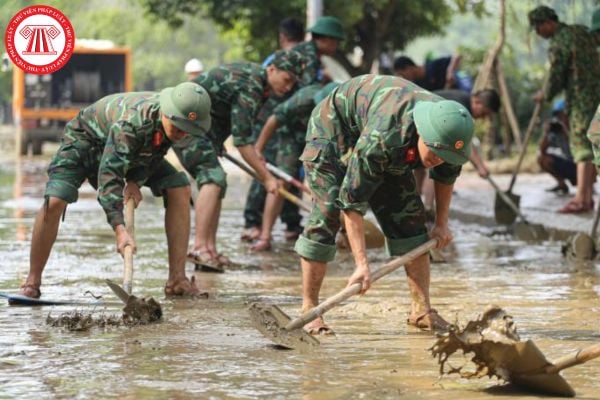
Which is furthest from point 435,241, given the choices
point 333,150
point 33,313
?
point 33,313

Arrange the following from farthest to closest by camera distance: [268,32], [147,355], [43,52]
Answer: [268,32] < [43,52] < [147,355]

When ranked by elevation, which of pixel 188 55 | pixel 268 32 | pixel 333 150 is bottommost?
pixel 188 55

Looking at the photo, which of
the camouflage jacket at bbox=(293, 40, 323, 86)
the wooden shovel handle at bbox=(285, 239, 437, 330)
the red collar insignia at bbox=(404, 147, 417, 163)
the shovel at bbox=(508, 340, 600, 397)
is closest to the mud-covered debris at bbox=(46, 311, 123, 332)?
the wooden shovel handle at bbox=(285, 239, 437, 330)

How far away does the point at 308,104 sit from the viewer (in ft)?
37.4

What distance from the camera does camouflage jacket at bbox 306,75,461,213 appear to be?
665cm

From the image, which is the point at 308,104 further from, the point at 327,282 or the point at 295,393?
the point at 295,393

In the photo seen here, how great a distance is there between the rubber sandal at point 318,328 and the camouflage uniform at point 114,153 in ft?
4.01

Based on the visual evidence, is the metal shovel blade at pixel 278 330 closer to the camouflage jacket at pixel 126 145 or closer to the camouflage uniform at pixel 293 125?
the camouflage jacket at pixel 126 145

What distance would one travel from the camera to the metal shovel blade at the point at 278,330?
664 centimetres

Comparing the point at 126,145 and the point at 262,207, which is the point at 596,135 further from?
the point at 262,207

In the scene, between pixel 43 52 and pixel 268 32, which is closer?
pixel 43 52

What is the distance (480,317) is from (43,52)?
13.4 ft

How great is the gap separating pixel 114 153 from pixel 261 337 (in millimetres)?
1413

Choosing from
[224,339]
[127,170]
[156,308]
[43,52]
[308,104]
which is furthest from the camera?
[308,104]
